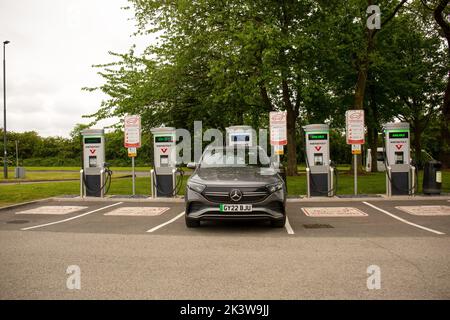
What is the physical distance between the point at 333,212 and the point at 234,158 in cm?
299

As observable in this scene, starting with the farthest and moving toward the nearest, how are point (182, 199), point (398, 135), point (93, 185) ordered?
point (93, 185), point (398, 135), point (182, 199)

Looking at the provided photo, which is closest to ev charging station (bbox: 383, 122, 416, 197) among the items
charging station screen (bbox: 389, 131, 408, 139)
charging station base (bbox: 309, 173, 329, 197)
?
charging station screen (bbox: 389, 131, 408, 139)

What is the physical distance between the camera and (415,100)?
31281mm

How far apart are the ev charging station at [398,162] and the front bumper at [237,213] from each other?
666 cm

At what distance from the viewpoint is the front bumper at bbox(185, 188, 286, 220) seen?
7141 millimetres

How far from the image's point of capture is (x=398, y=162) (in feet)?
41.9

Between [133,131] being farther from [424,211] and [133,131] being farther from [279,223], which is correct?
[424,211]

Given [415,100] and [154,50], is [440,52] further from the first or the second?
[154,50]

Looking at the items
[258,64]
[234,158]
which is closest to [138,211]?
[234,158]

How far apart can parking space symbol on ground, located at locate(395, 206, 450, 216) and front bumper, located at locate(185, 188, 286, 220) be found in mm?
4090

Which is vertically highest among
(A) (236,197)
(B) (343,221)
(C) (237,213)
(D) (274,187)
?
(D) (274,187)

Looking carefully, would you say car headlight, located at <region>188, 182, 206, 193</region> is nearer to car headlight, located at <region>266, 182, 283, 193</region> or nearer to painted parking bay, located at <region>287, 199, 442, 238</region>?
car headlight, located at <region>266, 182, 283, 193</region>

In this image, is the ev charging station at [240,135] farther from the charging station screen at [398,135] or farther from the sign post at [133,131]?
the charging station screen at [398,135]
